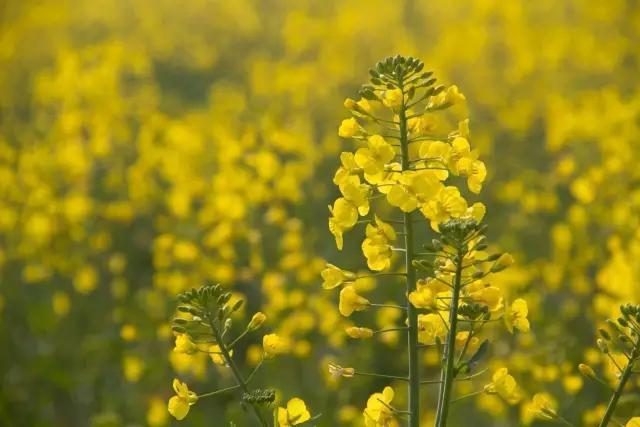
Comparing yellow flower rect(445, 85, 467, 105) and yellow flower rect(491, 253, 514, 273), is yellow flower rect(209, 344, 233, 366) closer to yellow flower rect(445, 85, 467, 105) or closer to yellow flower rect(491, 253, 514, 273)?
yellow flower rect(491, 253, 514, 273)

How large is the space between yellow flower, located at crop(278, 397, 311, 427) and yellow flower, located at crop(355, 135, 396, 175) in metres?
0.53

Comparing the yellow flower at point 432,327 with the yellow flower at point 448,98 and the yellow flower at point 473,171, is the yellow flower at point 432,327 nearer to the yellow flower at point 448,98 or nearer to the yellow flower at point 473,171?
the yellow flower at point 473,171

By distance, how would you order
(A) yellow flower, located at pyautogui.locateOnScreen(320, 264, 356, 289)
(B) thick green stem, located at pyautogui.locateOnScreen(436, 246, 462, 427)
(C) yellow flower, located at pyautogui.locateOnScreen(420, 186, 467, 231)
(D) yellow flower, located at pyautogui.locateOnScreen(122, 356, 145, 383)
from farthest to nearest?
(D) yellow flower, located at pyautogui.locateOnScreen(122, 356, 145, 383) → (A) yellow flower, located at pyautogui.locateOnScreen(320, 264, 356, 289) → (C) yellow flower, located at pyautogui.locateOnScreen(420, 186, 467, 231) → (B) thick green stem, located at pyautogui.locateOnScreen(436, 246, 462, 427)

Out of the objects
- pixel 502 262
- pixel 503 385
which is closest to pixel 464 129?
pixel 502 262

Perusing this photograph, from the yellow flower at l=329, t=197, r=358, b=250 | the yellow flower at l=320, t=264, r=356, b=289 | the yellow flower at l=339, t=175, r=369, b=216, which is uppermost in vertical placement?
the yellow flower at l=339, t=175, r=369, b=216

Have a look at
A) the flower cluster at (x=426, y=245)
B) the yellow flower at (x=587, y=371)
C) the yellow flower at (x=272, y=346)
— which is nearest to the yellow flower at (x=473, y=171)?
the flower cluster at (x=426, y=245)

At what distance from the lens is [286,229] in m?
5.49

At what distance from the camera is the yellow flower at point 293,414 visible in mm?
2172

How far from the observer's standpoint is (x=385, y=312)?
4.77m

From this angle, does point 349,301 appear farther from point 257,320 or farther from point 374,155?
point 374,155

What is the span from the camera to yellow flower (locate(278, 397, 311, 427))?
2.17 m

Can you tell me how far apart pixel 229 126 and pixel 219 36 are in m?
6.30

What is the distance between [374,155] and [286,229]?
3.34m

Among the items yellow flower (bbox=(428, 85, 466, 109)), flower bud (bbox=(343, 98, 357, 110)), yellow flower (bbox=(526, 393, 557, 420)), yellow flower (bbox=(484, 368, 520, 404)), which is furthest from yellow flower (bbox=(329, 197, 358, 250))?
yellow flower (bbox=(526, 393, 557, 420))
